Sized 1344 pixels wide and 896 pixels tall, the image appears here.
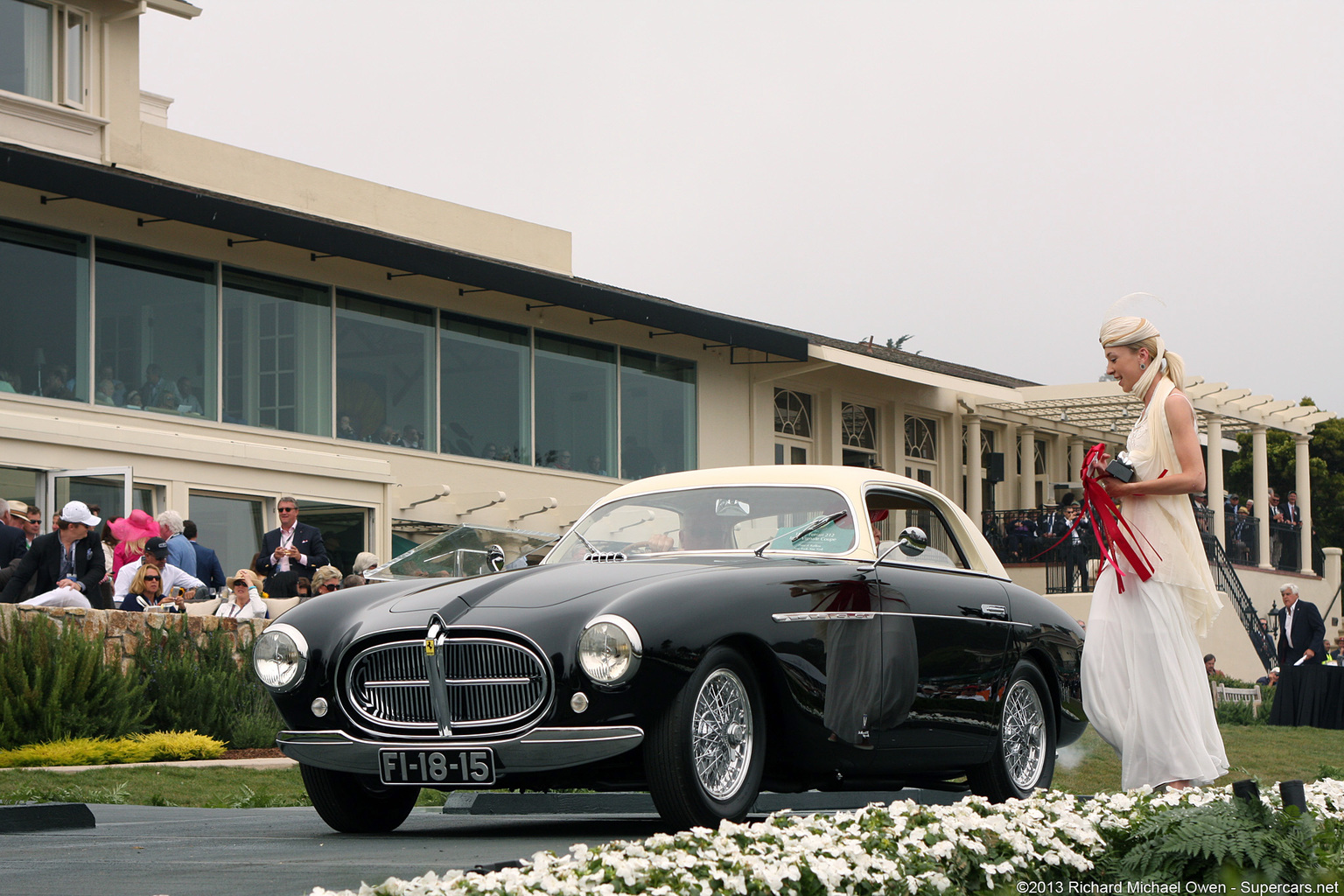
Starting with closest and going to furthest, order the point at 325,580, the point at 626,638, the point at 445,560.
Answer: the point at 626,638 → the point at 445,560 → the point at 325,580

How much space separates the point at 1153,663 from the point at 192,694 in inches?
333

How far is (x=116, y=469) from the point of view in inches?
739

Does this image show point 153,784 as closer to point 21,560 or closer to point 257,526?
point 21,560

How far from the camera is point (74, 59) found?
22.7 metres

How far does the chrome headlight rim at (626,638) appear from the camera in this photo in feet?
20.0

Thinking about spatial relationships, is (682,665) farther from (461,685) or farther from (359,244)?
(359,244)

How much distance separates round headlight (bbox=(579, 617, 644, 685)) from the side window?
7.24 ft

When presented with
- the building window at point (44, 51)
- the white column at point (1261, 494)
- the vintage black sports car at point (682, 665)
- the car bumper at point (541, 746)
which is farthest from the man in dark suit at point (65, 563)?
the white column at point (1261, 494)

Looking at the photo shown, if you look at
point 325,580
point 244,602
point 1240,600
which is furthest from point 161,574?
point 1240,600

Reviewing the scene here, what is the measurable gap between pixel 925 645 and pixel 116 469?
→ 528 inches

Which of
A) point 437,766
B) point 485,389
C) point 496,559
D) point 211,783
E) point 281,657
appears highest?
point 485,389

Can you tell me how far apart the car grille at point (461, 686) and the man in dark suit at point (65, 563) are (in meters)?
7.90

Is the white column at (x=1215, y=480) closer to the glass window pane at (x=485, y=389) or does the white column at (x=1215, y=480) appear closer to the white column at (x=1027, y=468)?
the white column at (x=1027, y=468)

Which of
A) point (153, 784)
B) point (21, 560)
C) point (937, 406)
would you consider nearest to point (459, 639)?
point (153, 784)
